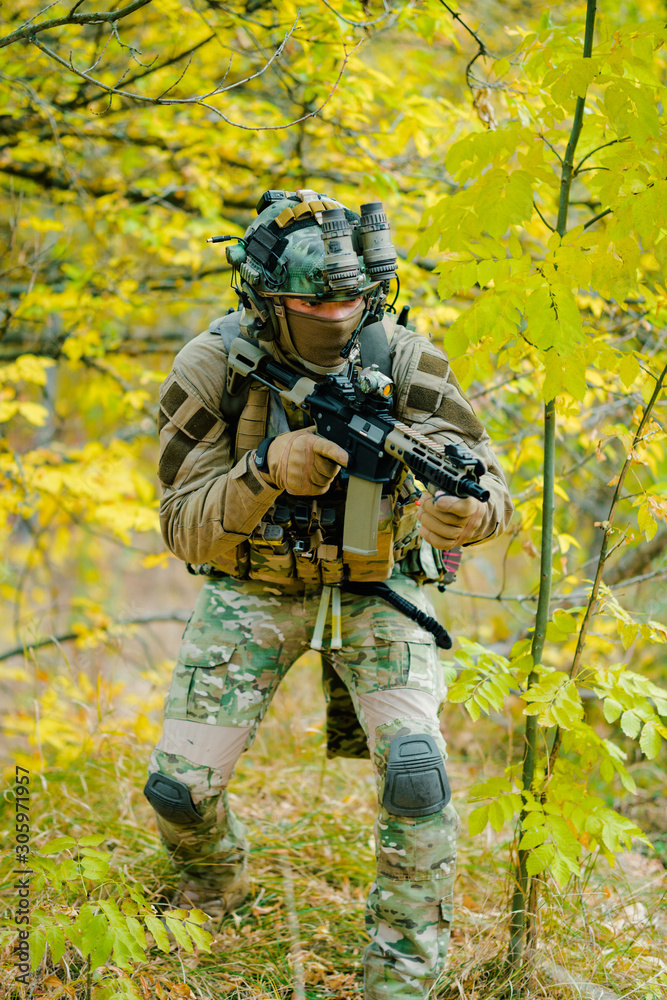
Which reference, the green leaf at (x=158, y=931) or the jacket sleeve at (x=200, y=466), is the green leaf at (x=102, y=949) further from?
the jacket sleeve at (x=200, y=466)

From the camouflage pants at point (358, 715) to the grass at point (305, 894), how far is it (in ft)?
0.72

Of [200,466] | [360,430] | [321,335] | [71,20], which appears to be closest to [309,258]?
[321,335]

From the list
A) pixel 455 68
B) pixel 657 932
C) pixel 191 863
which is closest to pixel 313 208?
pixel 191 863

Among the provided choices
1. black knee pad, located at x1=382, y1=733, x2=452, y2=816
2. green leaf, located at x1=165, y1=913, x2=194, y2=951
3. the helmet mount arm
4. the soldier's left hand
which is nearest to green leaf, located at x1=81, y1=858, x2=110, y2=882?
green leaf, located at x1=165, y1=913, x2=194, y2=951

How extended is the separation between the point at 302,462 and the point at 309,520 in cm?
32

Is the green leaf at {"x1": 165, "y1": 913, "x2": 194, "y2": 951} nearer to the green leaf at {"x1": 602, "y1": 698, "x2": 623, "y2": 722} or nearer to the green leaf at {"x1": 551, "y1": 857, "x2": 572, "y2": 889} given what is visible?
the green leaf at {"x1": 551, "y1": 857, "x2": 572, "y2": 889}

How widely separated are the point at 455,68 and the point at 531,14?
0.76 meters

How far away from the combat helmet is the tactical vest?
181mm

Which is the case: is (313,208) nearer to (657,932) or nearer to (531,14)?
(657,932)

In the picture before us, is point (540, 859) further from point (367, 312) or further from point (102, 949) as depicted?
point (367, 312)

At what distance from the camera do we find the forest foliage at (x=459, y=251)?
2248mm

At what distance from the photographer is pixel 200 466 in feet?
9.08

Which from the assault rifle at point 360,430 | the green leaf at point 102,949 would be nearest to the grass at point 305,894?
the green leaf at point 102,949

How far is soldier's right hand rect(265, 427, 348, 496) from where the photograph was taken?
7.95ft
